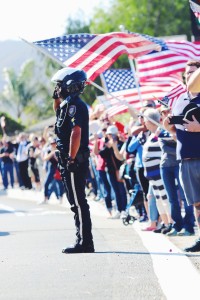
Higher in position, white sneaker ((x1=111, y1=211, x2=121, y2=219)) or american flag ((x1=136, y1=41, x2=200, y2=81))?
american flag ((x1=136, y1=41, x2=200, y2=81))

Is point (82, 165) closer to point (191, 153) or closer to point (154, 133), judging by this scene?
point (191, 153)

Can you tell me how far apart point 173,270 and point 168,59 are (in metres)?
9.63

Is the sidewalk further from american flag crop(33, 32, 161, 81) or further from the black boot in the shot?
american flag crop(33, 32, 161, 81)

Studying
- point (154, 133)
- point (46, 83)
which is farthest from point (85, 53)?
point (46, 83)

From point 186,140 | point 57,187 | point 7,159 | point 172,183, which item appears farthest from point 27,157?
point 186,140

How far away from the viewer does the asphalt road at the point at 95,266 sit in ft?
26.3

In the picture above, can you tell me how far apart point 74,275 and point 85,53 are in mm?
6973

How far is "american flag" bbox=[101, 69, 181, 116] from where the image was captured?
62.8 feet

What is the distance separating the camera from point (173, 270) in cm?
922

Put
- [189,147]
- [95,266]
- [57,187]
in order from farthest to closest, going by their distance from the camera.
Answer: [57,187] → [189,147] → [95,266]

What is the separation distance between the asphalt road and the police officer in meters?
0.31

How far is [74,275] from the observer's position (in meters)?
8.98

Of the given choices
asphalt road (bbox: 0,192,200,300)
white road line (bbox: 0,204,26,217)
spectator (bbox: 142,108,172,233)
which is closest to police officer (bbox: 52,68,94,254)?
asphalt road (bbox: 0,192,200,300)

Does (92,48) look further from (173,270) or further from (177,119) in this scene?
(173,270)
